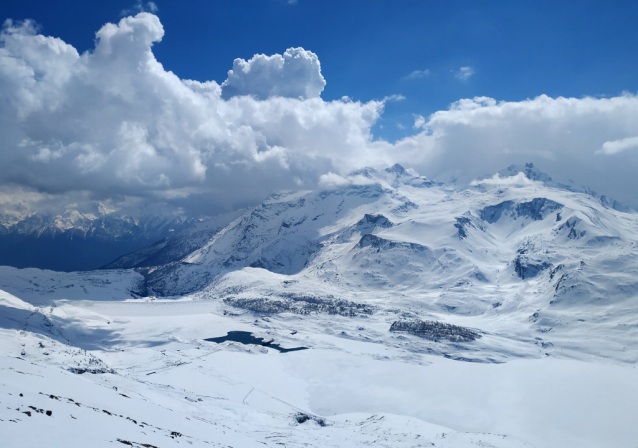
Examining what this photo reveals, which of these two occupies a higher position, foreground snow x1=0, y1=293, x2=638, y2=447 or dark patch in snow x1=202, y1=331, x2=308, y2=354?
foreground snow x1=0, y1=293, x2=638, y2=447

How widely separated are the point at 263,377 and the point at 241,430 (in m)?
49.3

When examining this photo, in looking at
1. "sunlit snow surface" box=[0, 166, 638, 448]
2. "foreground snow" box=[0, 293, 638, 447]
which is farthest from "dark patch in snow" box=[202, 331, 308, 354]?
"foreground snow" box=[0, 293, 638, 447]

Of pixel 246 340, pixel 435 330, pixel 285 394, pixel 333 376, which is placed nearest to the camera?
pixel 285 394

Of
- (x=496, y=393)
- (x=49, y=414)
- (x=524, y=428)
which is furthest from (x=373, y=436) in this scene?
(x=49, y=414)

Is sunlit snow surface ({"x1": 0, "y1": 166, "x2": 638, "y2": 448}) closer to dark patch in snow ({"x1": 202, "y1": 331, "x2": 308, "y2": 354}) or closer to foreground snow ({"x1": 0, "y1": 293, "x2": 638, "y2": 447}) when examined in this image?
foreground snow ({"x1": 0, "y1": 293, "x2": 638, "y2": 447})

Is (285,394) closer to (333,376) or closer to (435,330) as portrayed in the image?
(333,376)

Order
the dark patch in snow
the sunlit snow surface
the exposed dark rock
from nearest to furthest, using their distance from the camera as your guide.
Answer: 1. the sunlit snow surface
2. the dark patch in snow
3. the exposed dark rock

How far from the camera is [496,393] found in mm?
89188

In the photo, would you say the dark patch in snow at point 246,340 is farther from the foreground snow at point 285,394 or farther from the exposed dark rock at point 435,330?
the exposed dark rock at point 435,330

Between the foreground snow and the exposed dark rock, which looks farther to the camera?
the exposed dark rock

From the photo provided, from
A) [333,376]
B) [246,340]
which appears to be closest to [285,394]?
[333,376]

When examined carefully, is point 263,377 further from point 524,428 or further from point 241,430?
point 524,428

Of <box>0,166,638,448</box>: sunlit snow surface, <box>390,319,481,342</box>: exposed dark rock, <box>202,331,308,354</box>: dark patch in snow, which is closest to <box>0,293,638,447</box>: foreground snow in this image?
<box>0,166,638,448</box>: sunlit snow surface

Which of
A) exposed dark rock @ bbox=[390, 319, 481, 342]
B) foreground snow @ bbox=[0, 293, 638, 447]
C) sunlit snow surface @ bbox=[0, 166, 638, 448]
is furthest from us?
exposed dark rock @ bbox=[390, 319, 481, 342]
